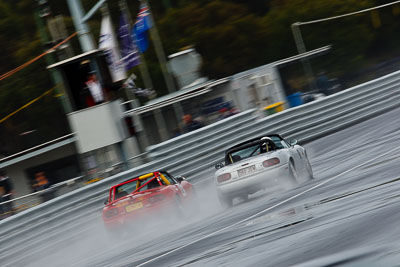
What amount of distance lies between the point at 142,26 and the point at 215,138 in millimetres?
6830

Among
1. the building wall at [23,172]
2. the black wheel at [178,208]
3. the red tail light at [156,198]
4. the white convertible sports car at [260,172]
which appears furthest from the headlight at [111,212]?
the building wall at [23,172]

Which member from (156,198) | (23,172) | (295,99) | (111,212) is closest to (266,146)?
(156,198)

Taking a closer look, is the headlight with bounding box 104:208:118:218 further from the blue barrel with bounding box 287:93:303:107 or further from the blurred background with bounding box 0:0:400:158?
the blurred background with bounding box 0:0:400:158

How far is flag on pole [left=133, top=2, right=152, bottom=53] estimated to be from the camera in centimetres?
2684

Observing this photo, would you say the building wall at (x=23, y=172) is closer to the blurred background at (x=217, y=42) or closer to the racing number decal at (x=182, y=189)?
the racing number decal at (x=182, y=189)

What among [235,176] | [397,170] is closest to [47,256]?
[235,176]

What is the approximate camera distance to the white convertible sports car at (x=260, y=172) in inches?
584

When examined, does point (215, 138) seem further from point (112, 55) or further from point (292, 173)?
point (292, 173)

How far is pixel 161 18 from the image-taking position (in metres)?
69.9

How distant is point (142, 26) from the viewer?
2755 cm

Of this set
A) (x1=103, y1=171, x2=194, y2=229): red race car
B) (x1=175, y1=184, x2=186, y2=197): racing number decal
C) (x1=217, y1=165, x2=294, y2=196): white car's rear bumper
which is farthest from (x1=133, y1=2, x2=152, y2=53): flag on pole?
(x1=217, y1=165, x2=294, y2=196): white car's rear bumper

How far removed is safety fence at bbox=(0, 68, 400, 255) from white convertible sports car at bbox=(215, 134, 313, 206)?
393 cm

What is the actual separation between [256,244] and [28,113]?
51.4m

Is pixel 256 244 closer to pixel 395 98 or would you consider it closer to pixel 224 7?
pixel 395 98
